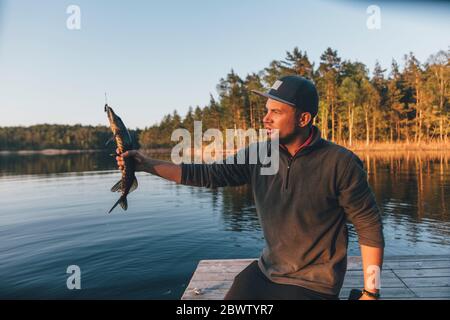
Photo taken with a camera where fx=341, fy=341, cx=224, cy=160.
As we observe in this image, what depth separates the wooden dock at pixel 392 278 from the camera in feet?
15.3

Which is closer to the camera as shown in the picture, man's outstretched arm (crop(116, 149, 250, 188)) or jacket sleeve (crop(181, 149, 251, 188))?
man's outstretched arm (crop(116, 149, 250, 188))

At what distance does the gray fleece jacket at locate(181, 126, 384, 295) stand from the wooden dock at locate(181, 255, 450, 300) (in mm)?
1909

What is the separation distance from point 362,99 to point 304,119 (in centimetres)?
6225

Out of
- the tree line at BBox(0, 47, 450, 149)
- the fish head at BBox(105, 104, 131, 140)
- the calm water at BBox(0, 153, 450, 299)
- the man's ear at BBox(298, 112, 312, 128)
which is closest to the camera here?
the fish head at BBox(105, 104, 131, 140)

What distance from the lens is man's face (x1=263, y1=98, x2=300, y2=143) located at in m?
3.12

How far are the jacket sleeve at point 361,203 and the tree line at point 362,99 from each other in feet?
173

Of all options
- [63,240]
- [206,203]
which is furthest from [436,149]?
[63,240]

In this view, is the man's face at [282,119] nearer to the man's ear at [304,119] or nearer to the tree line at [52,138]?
the man's ear at [304,119]

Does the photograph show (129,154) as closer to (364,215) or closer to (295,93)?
(295,93)

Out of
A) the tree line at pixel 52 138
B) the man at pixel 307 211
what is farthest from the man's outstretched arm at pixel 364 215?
the tree line at pixel 52 138

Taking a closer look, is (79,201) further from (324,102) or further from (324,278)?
(324,102)

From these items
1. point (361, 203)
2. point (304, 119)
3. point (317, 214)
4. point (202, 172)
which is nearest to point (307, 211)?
point (317, 214)
